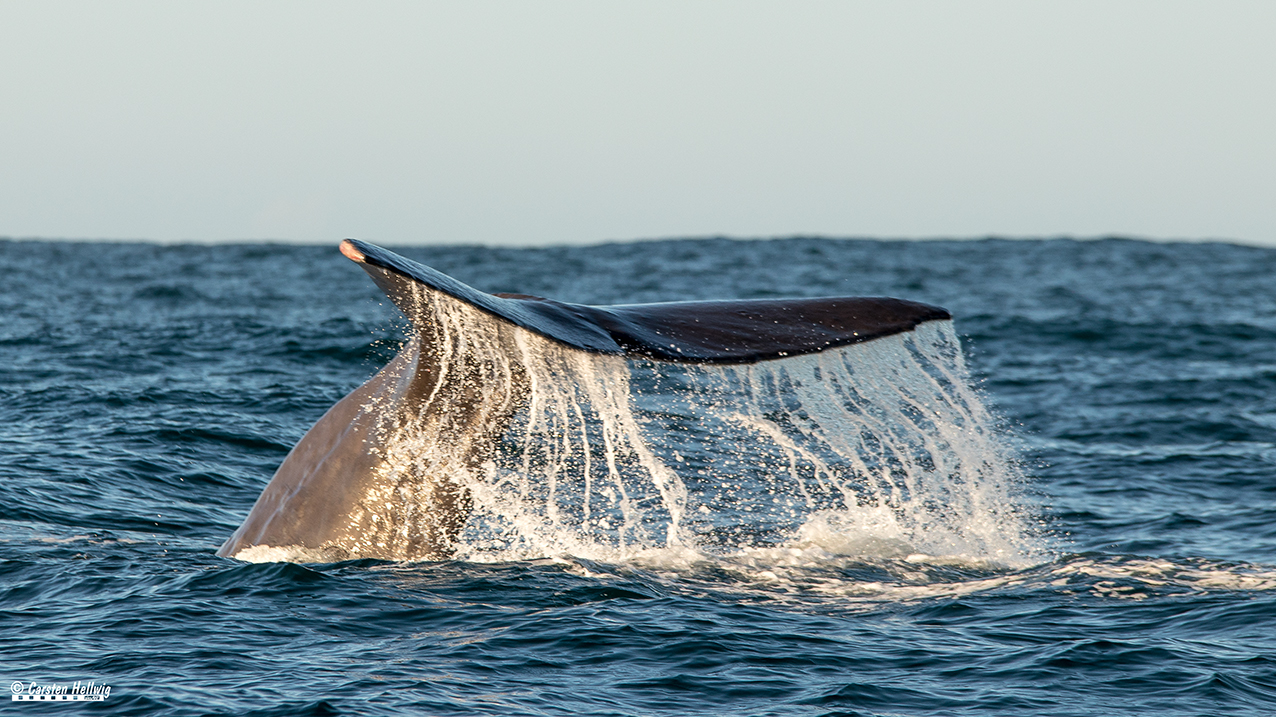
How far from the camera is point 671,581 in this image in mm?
8094

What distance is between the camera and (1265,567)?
8969 mm

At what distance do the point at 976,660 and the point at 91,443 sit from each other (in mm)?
9078

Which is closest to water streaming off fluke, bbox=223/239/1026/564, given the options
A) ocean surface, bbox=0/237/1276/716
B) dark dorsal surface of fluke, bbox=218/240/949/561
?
dark dorsal surface of fluke, bbox=218/240/949/561

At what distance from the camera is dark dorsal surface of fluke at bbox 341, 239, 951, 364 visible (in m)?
5.71

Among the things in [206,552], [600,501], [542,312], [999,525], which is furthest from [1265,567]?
[206,552]

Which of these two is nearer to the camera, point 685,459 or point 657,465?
point 657,465

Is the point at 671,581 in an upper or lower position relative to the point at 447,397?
lower

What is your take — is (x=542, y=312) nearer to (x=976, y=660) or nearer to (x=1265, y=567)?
(x=976, y=660)

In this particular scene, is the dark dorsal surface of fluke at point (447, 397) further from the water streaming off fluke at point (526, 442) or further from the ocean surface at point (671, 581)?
the ocean surface at point (671, 581)

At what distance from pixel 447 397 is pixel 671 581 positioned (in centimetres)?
218

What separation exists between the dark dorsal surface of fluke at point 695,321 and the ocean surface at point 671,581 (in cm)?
27

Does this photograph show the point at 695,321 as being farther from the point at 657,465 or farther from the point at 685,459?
the point at 685,459

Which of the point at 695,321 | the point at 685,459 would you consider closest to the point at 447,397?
the point at 695,321

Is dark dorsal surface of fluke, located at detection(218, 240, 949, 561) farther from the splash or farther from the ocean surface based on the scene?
the ocean surface
